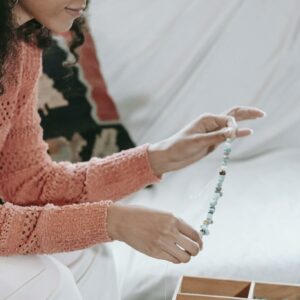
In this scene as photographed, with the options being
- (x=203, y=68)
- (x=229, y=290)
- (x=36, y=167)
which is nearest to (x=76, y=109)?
(x=203, y=68)

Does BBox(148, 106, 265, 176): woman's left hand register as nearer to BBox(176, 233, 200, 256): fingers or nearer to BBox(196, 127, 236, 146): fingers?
BBox(196, 127, 236, 146): fingers

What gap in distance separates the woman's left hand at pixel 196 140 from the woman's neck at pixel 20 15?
30 cm

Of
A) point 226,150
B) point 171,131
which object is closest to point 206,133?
point 226,150

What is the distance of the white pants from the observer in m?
1.05

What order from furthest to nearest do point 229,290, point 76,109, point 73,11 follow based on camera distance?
point 76,109 → point 229,290 → point 73,11

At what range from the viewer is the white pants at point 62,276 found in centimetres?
105

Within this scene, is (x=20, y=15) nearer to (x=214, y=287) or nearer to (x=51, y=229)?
(x=51, y=229)

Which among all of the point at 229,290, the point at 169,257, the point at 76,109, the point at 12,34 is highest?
the point at 12,34

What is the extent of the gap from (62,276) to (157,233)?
0.57 ft

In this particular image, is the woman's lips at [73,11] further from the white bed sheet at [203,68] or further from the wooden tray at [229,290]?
the white bed sheet at [203,68]

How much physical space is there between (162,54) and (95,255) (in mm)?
632

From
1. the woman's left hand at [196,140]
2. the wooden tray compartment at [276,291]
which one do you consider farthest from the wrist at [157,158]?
the wooden tray compartment at [276,291]

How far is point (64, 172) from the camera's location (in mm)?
1288

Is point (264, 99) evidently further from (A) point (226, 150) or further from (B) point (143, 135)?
(A) point (226, 150)
